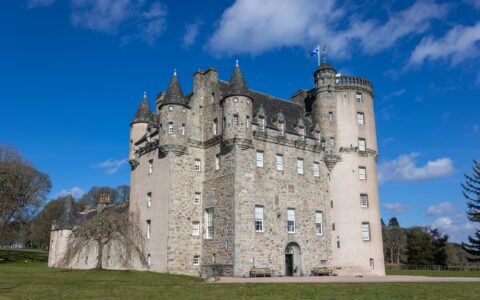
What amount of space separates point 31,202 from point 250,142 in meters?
28.3

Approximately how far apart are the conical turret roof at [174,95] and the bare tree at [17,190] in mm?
21003

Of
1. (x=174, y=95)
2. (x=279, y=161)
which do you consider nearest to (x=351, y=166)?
(x=279, y=161)

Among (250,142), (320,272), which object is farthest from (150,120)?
(320,272)

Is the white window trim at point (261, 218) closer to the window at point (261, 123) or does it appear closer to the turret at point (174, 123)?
the window at point (261, 123)

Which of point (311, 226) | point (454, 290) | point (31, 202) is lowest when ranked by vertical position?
point (454, 290)

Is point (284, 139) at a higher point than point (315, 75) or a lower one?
lower

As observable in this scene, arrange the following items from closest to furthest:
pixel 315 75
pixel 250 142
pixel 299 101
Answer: pixel 250 142 < pixel 315 75 < pixel 299 101

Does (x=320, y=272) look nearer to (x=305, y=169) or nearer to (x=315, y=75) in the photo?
(x=305, y=169)

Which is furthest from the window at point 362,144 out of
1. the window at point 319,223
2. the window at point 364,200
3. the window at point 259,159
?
the window at point 259,159

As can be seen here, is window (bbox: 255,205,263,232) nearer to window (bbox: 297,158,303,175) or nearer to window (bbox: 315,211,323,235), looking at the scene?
window (bbox: 297,158,303,175)

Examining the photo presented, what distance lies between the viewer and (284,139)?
38781 mm

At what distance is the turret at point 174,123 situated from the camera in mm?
36781

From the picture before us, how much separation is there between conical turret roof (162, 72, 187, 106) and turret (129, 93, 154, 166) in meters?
6.36

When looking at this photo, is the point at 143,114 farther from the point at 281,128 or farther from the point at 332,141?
the point at 332,141
